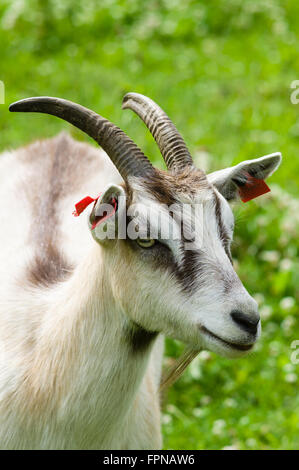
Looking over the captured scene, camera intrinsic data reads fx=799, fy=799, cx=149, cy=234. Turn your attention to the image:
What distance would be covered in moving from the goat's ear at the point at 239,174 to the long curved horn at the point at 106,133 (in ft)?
1.51

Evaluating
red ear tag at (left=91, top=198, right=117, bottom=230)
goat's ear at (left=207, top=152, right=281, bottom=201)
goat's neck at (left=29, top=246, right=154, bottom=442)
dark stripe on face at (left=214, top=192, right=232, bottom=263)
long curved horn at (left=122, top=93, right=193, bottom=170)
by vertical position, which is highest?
long curved horn at (left=122, top=93, right=193, bottom=170)

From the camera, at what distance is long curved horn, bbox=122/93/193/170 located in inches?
161

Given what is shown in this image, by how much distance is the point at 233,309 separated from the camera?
354 centimetres

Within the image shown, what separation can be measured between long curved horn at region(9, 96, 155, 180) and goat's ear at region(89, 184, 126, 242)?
0.19m

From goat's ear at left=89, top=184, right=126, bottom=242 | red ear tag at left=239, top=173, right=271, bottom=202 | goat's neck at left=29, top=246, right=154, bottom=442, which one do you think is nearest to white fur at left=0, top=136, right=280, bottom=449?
goat's neck at left=29, top=246, right=154, bottom=442

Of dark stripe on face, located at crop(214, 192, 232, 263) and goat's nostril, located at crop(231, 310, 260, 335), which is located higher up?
dark stripe on face, located at crop(214, 192, 232, 263)

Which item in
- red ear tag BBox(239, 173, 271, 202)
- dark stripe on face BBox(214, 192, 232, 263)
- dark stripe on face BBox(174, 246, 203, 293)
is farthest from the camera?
red ear tag BBox(239, 173, 271, 202)

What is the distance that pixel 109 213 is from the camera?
3670 millimetres

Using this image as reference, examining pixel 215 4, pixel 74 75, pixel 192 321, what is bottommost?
pixel 192 321

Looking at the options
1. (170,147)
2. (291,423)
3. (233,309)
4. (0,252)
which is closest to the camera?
Answer: (233,309)

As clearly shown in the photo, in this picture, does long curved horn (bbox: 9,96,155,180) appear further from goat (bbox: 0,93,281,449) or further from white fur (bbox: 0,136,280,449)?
white fur (bbox: 0,136,280,449)
